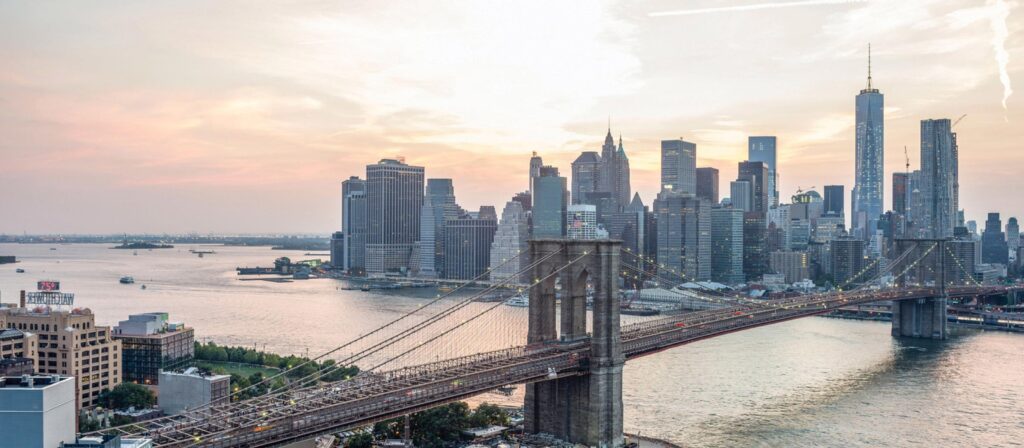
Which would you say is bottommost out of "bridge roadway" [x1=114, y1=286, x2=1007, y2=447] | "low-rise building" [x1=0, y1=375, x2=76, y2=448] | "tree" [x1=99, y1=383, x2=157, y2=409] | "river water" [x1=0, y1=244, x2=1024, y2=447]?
"river water" [x1=0, y1=244, x2=1024, y2=447]

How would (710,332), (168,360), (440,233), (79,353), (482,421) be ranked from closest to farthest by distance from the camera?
(482,421) < (79,353) < (710,332) < (168,360) < (440,233)

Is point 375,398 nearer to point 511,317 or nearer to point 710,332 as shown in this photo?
point 710,332

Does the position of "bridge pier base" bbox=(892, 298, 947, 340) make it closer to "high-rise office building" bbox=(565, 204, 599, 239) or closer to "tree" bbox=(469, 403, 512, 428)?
"tree" bbox=(469, 403, 512, 428)

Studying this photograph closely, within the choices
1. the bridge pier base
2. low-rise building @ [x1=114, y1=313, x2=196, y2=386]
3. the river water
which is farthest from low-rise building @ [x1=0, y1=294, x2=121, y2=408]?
the bridge pier base

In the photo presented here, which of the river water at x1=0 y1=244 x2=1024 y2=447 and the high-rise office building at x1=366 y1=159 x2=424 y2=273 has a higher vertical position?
the high-rise office building at x1=366 y1=159 x2=424 y2=273

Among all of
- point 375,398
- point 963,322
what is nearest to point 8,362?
point 375,398

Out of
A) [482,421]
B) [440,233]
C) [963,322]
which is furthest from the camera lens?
[440,233]
